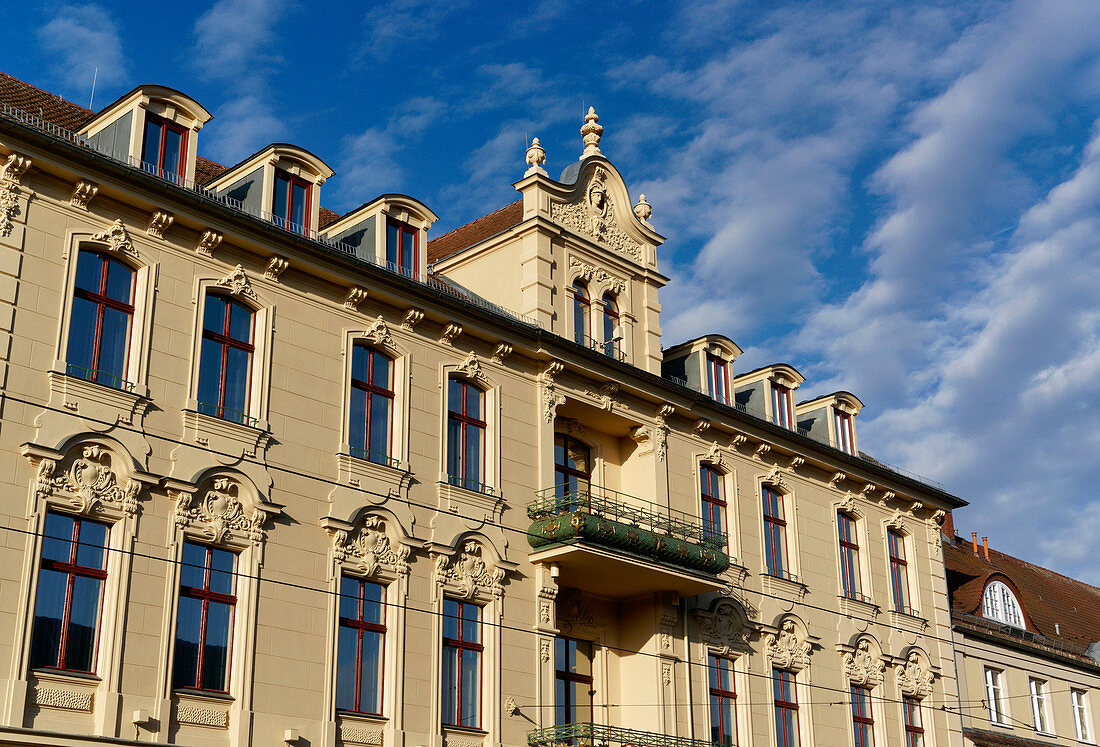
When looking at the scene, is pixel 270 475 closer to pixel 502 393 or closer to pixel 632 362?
pixel 502 393

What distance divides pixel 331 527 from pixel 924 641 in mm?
19659

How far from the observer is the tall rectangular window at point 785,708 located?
99.8ft

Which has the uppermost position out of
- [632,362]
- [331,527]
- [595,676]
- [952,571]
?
[632,362]

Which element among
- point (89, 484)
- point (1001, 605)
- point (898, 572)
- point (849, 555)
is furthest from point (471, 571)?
point (1001, 605)

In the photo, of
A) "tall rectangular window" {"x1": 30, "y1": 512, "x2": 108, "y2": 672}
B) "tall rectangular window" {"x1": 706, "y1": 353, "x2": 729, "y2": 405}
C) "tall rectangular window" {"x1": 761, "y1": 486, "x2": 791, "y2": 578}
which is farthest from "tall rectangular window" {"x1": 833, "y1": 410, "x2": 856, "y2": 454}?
"tall rectangular window" {"x1": 30, "y1": 512, "x2": 108, "y2": 672}

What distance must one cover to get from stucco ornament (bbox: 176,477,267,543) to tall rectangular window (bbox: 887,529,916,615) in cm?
2023

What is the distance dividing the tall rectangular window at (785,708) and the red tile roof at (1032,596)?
28.4 ft

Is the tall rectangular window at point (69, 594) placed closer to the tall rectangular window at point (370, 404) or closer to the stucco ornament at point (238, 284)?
the stucco ornament at point (238, 284)

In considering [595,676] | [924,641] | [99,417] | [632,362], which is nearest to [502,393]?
[632,362]

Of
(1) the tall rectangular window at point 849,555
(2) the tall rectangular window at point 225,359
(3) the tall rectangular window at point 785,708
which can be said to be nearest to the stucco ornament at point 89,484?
(2) the tall rectangular window at point 225,359

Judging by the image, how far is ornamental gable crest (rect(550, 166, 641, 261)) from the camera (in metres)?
30.4

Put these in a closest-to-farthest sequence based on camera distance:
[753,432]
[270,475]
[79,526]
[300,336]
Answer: [79,526]
[270,475]
[300,336]
[753,432]

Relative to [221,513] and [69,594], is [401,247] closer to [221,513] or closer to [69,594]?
[221,513]

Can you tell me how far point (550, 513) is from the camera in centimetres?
2617
